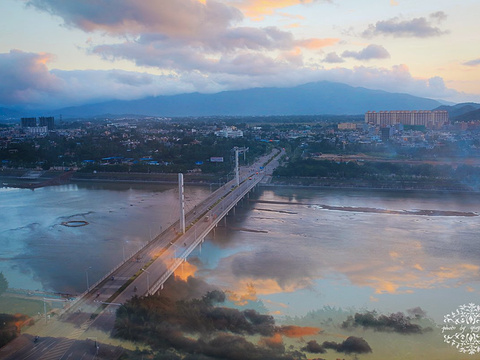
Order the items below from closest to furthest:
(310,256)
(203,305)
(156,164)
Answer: (203,305), (310,256), (156,164)

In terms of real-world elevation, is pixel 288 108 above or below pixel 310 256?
above

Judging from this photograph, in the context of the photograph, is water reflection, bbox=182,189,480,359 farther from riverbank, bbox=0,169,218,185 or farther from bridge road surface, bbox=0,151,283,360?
riverbank, bbox=0,169,218,185

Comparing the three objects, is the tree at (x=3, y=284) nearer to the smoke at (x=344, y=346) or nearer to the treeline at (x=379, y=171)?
the smoke at (x=344, y=346)

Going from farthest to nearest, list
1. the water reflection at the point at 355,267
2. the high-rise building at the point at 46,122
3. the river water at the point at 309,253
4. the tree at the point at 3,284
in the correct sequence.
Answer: the high-rise building at the point at 46,122, the tree at the point at 3,284, the river water at the point at 309,253, the water reflection at the point at 355,267

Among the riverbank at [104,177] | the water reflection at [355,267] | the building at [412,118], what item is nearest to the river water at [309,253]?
the water reflection at [355,267]

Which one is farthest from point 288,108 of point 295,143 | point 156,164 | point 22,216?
point 22,216

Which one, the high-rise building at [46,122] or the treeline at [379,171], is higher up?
the high-rise building at [46,122]

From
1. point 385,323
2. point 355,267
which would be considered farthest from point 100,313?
point 355,267

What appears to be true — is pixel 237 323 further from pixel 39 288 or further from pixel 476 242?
pixel 476 242
